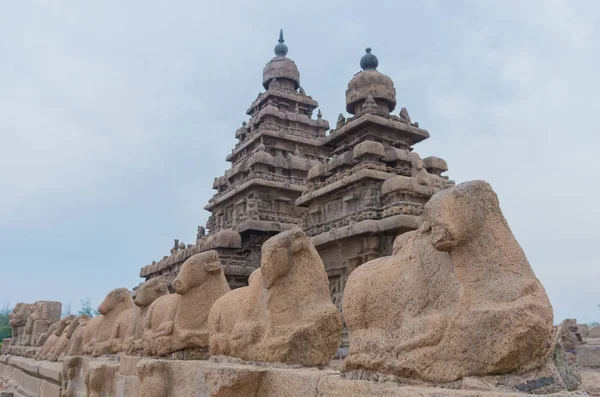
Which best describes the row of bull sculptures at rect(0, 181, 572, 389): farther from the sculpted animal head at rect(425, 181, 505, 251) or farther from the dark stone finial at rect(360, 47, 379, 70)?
the dark stone finial at rect(360, 47, 379, 70)

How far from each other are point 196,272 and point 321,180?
14376mm

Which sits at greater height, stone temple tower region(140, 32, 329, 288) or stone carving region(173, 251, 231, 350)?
stone temple tower region(140, 32, 329, 288)

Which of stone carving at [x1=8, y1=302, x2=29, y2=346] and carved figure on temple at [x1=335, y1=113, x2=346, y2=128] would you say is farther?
stone carving at [x1=8, y1=302, x2=29, y2=346]

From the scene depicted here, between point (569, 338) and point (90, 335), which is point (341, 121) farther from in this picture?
point (90, 335)

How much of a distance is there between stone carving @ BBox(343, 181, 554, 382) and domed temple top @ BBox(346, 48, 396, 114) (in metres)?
17.5

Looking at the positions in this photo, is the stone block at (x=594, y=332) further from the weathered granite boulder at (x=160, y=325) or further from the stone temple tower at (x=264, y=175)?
the weathered granite boulder at (x=160, y=325)

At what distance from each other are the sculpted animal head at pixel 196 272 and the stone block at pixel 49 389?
527cm

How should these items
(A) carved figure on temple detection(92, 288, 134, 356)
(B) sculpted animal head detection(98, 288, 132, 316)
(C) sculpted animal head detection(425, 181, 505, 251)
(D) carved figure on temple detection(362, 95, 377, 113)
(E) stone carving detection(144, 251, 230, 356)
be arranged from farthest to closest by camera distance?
1. (D) carved figure on temple detection(362, 95, 377, 113)
2. (B) sculpted animal head detection(98, 288, 132, 316)
3. (A) carved figure on temple detection(92, 288, 134, 356)
4. (E) stone carving detection(144, 251, 230, 356)
5. (C) sculpted animal head detection(425, 181, 505, 251)

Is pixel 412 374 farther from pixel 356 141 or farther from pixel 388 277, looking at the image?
pixel 356 141

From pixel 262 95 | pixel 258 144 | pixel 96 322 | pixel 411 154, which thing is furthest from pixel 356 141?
pixel 96 322

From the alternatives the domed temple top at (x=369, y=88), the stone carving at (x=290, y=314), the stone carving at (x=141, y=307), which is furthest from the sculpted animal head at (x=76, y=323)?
the domed temple top at (x=369, y=88)

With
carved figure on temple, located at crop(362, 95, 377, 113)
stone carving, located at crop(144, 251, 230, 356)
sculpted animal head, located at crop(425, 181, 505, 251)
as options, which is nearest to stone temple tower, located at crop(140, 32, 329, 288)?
carved figure on temple, located at crop(362, 95, 377, 113)

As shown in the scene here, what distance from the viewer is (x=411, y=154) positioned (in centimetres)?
1898

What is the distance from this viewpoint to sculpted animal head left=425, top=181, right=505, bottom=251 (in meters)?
2.92
